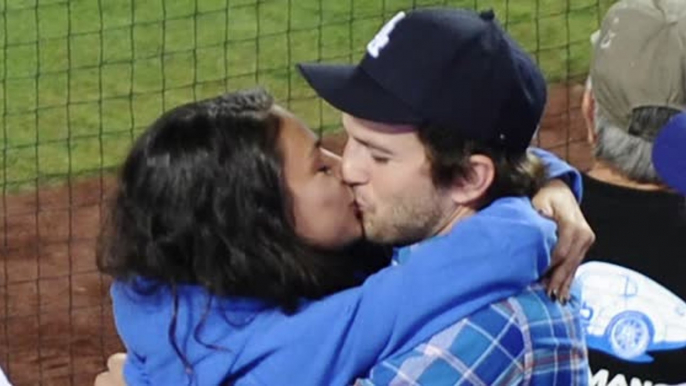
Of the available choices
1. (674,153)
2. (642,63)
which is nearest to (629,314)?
(642,63)

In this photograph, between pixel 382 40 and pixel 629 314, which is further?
pixel 629 314

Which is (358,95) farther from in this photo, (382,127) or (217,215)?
(217,215)

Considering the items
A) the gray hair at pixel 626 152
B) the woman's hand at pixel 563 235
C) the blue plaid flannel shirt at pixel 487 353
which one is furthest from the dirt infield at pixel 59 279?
the blue plaid flannel shirt at pixel 487 353

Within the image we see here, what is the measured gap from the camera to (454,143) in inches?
86.0

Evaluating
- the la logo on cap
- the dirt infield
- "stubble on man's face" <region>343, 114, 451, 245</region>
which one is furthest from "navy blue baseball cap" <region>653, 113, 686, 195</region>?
the dirt infield

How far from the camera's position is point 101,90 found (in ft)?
26.5

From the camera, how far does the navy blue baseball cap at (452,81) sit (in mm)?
2178

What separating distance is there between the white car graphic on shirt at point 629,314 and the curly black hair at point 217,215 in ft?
2.49

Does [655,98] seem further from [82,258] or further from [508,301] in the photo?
[82,258]

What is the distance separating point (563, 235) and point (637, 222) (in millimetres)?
612

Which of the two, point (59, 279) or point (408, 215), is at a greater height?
point (408, 215)

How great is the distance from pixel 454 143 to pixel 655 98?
0.90 meters

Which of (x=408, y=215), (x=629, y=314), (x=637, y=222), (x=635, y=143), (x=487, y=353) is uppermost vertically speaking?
(x=408, y=215)

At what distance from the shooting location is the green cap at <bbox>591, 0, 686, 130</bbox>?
2.98 metres
